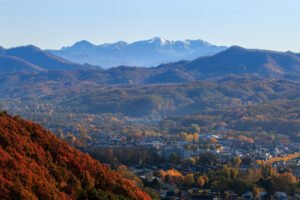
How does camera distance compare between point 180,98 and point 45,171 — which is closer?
point 45,171

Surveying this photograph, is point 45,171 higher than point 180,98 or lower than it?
higher

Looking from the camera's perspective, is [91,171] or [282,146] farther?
[282,146]

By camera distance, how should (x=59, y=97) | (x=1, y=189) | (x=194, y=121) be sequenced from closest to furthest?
(x=1, y=189), (x=194, y=121), (x=59, y=97)

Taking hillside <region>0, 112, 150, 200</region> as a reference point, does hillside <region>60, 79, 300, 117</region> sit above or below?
below

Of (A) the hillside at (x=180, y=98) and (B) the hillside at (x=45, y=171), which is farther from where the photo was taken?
(A) the hillside at (x=180, y=98)

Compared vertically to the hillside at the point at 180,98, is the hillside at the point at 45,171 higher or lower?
higher

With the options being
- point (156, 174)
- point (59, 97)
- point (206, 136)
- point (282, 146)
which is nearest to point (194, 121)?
point (206, 136)

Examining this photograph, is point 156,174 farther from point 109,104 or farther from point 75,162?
point 109,104

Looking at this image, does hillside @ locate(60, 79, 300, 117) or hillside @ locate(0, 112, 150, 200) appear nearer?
hillside @ locate(0, 112, 150, 200)
